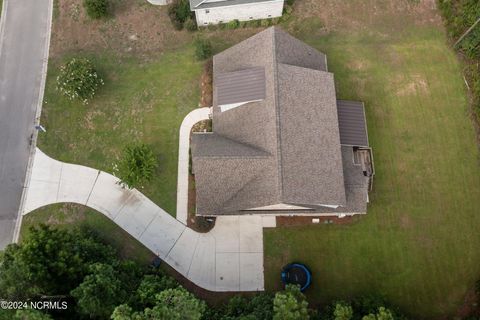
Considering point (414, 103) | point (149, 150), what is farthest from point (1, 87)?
point (414, 103)

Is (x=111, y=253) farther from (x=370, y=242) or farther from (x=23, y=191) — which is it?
(x=370, y=242)

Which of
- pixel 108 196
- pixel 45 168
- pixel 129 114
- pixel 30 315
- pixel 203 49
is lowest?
pixel 30 315

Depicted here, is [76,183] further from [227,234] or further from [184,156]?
[227,234]

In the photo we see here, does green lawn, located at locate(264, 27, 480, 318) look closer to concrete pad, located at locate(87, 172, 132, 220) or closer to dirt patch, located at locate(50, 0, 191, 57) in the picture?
concrete pad, located at locate(87, 172, 132, 220)

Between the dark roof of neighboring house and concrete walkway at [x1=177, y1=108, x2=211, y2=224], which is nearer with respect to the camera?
concrete walkway at [x1=177, y1=108, x2=211, y2=224]

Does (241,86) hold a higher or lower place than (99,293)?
higher

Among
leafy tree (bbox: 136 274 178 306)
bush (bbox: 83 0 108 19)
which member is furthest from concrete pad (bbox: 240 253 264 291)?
bush (bbox: 83 0 108 19)

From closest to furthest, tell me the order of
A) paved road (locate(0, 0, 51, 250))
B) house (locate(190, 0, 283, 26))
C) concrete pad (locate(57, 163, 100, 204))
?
concrete pad (locate(57, 163, 100, 204)) < paved road (locate(0, 0, 51, 250)) < house (locate(190, 0, 283, 26))

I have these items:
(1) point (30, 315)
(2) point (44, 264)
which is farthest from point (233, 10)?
(1) point (30, 315)
